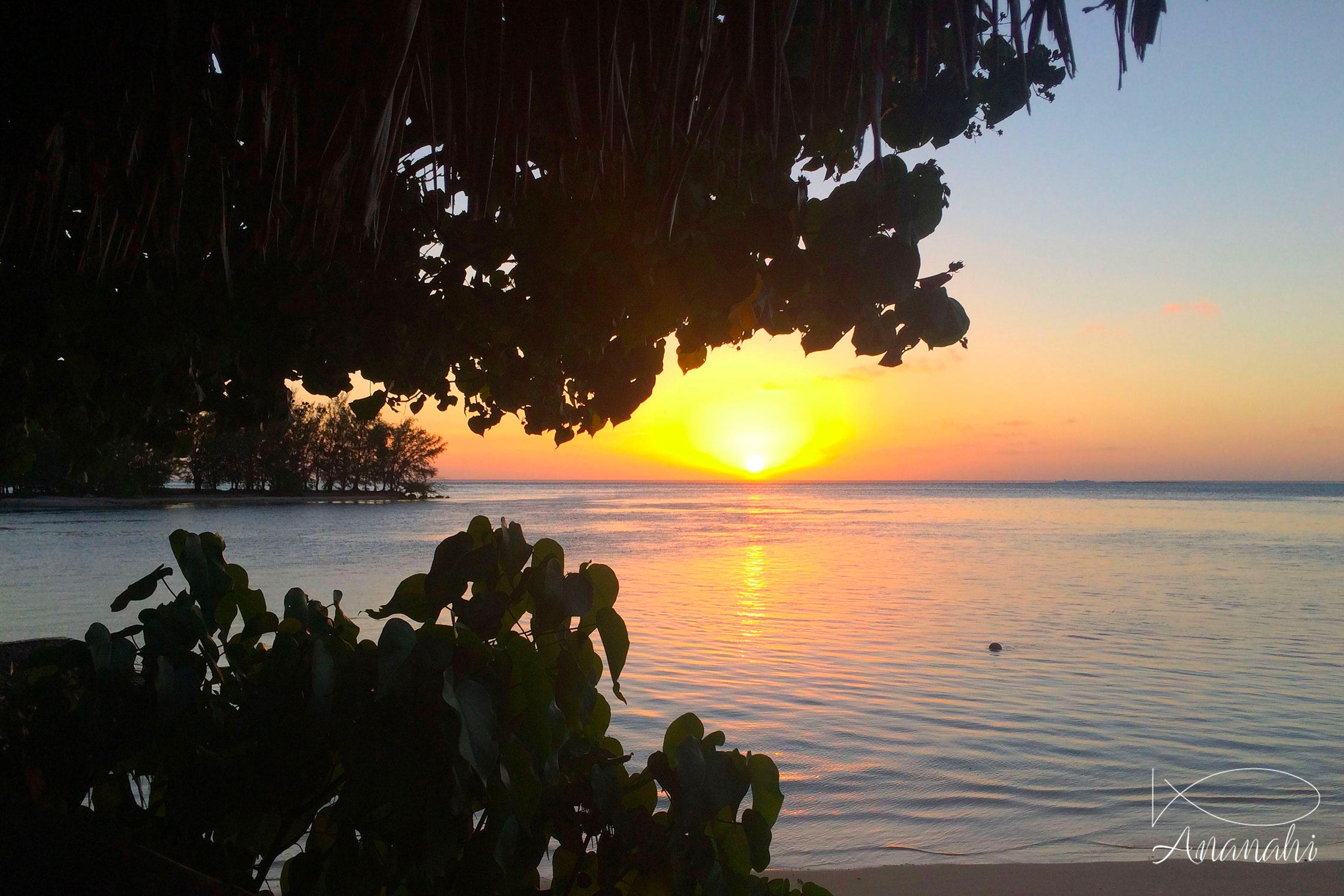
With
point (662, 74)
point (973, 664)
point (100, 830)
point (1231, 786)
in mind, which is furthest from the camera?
point (973, 664)

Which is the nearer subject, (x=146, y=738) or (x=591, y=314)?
(x=146, y=738)

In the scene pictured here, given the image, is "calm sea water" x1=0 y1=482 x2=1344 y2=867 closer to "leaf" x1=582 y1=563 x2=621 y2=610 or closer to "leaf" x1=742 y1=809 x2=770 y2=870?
"leaf" x1=742 y1=809 x2=770 y2=870

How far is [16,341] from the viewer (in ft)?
7.65

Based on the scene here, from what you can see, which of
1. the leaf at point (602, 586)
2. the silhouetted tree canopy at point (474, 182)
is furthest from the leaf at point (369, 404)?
the leaf at point (602, 586)

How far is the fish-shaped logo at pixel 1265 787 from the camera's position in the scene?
400 centimetres

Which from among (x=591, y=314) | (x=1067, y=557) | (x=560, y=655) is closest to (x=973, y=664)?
(x=591, y=314)

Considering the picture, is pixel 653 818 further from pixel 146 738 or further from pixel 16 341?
pixel 16 341

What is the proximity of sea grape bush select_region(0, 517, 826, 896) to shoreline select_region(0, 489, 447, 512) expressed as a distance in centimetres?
3368

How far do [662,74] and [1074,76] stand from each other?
78cm

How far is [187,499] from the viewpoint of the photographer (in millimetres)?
50031

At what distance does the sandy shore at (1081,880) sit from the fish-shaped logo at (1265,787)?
0.54 meters

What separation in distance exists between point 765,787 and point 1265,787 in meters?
4.44

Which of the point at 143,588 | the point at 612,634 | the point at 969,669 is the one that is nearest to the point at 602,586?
the point at 612,634

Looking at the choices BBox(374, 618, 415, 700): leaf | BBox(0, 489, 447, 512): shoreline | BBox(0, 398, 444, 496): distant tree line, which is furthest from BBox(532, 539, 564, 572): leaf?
BBox(0, 489, 447, 512): shoreline
